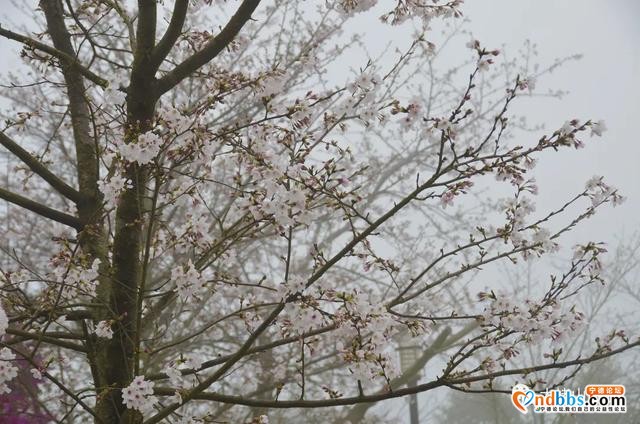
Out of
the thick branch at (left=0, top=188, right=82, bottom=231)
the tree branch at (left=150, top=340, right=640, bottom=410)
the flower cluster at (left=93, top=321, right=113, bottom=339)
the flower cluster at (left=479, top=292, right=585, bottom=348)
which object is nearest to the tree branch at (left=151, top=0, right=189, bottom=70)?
the thick branch at (left=0, top=188, right=82, bottom=231)

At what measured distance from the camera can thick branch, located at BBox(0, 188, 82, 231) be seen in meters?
2.67

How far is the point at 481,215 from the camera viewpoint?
9.20m

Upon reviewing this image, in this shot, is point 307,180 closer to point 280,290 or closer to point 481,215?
point 280,290

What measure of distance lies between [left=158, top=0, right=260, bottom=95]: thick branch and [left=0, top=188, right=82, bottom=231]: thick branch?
2.81 ft

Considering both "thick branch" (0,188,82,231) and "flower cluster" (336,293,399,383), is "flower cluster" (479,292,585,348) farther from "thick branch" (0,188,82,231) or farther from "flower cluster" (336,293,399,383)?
"thick branch" (0,188,82,231)

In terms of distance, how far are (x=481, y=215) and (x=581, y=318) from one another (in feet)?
21.4

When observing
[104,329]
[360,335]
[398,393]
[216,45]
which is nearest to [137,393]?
[104,329]

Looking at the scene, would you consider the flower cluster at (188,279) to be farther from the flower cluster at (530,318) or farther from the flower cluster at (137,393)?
the flower cluster at (530,318)

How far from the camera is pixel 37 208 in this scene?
2787 mm

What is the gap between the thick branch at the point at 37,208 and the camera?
2.67m

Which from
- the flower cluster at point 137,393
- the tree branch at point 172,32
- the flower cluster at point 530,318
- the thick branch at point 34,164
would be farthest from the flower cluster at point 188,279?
the flower cluster at point 530,318

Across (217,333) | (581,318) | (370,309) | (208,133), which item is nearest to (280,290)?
(370,309)

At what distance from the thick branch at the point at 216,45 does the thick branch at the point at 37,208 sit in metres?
0.86

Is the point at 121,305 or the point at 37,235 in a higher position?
the point at 37,235
